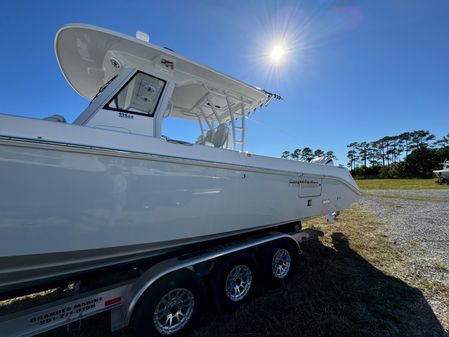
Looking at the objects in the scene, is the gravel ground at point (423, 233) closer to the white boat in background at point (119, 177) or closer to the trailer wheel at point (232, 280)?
the white boat in background at point (119, 177)

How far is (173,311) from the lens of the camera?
2.55m

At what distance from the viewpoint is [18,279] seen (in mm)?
2021

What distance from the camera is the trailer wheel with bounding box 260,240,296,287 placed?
11.4 ft

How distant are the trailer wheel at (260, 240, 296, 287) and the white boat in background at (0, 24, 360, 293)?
45 cm

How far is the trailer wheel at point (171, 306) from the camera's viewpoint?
230cm

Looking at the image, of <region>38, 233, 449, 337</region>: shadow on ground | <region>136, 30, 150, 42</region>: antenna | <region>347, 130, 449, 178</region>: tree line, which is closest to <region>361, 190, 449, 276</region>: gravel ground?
<region>38, 233, 449, 337</region>: shadow on ground

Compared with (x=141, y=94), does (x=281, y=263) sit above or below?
below

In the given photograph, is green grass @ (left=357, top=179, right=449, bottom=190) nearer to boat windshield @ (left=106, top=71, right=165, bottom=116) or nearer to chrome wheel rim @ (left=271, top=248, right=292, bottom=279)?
chrome wheel rim @ (left=271, top=248, right=292, bottom=279)

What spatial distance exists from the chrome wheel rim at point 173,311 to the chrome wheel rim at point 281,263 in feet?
4.88

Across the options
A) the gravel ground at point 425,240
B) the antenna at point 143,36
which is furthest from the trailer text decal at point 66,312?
the gravel ground at point 425,240

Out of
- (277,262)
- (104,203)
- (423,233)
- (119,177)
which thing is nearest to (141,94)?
(119,177)

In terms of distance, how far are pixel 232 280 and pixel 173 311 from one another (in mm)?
879

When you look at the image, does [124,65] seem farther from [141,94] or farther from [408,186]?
[408,186]

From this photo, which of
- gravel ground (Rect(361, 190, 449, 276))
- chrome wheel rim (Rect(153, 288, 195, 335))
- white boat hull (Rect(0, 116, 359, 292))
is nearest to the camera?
white boat hull (Rect(0, 116, 359, 292))
